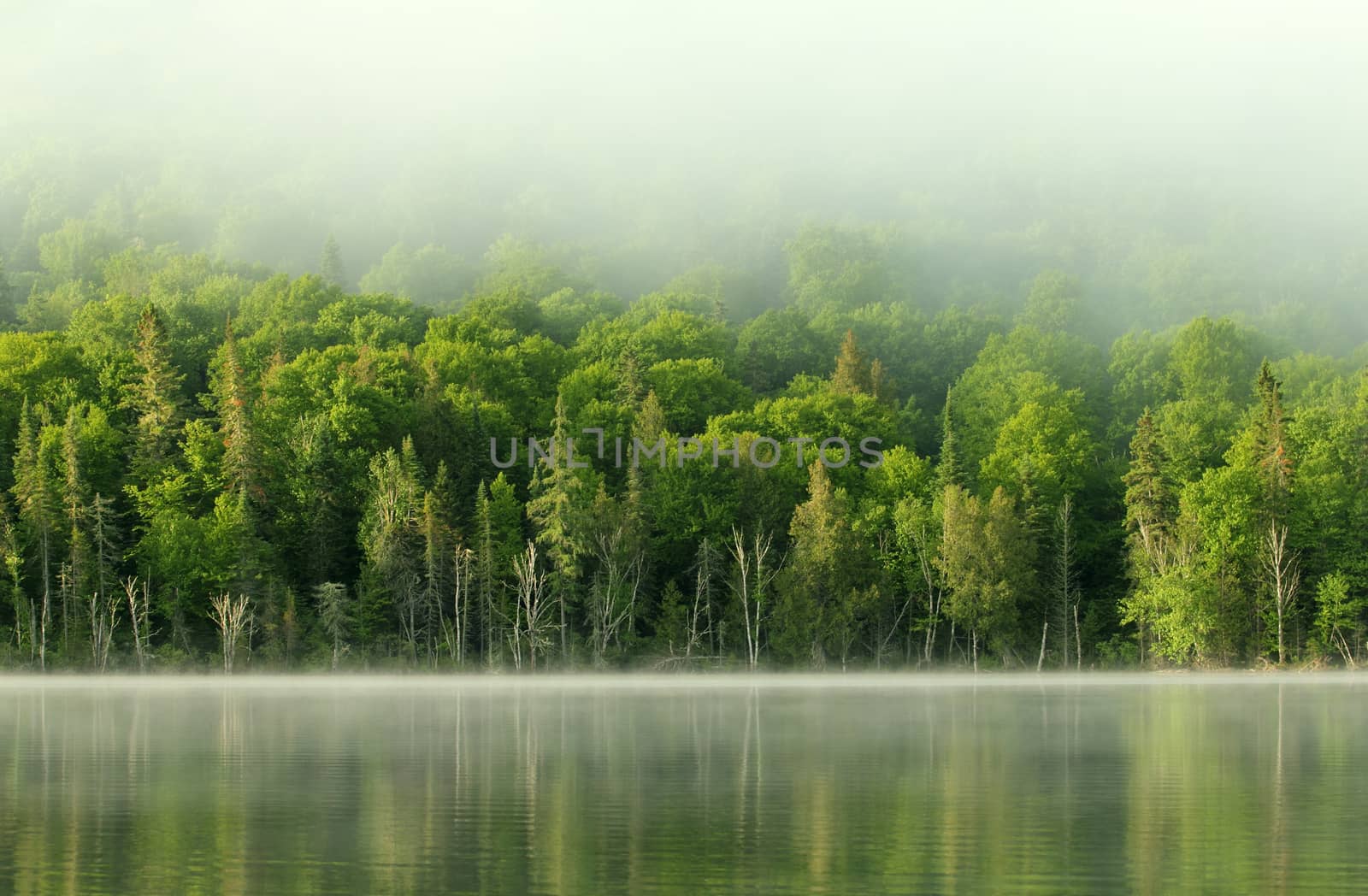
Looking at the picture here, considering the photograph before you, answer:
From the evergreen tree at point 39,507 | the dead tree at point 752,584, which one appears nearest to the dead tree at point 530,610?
the dead tree at point 752,584

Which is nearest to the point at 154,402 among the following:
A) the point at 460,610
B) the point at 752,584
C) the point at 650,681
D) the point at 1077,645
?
the point at 460,610

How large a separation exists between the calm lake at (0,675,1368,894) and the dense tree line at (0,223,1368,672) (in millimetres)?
34905

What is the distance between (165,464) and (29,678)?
2053cm

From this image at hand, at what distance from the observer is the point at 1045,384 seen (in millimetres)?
124938

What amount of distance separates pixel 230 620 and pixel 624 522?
22028mm

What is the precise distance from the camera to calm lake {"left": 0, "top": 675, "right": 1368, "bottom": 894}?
24.4m

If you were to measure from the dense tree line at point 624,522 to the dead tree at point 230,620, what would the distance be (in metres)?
0.24

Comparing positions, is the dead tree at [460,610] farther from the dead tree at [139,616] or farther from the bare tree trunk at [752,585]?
the dead tree at [139,616]

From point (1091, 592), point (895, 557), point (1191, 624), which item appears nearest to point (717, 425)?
point (895, 557)

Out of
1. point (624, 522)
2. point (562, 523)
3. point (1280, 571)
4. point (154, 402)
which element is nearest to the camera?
point (1280, 571)

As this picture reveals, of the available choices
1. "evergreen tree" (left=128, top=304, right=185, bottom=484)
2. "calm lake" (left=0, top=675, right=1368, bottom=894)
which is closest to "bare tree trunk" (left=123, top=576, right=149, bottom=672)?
"evergreen tree" (left=128, top=304, right=185, bottom=484)

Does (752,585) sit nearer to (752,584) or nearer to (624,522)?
(752,584)

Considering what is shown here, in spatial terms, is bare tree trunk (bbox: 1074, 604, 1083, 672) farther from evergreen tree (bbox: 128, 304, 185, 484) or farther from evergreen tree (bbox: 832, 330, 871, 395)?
evergreen tree (bbox: 128, 304, 185, 484)

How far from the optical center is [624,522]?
10012 centimetres
